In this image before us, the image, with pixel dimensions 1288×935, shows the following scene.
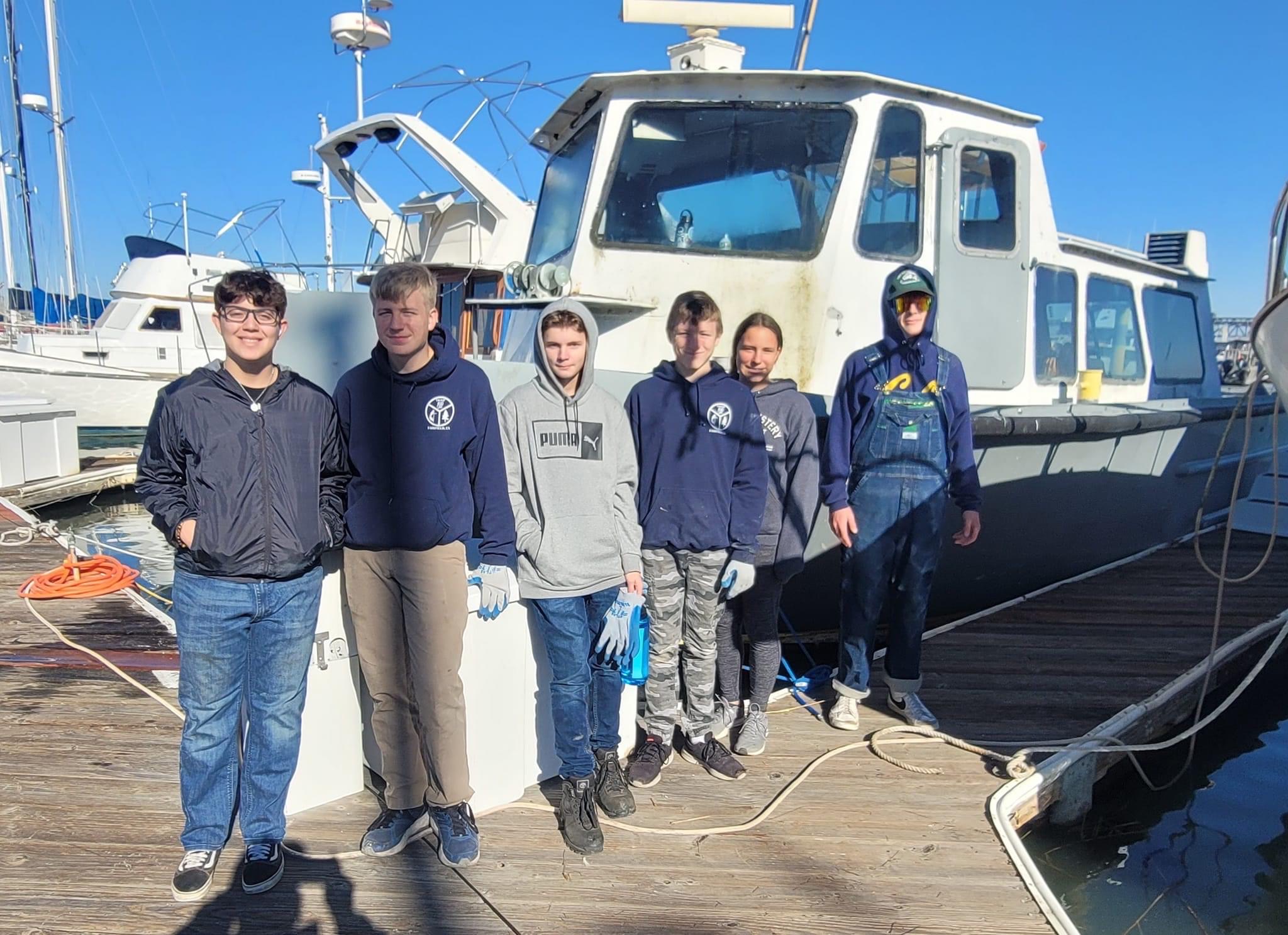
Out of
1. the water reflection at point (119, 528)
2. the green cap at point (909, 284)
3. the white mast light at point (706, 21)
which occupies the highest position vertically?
the white mast light at point (706, 21)

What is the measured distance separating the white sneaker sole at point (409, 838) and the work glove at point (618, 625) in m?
0.79

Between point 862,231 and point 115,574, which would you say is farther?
point 115,574

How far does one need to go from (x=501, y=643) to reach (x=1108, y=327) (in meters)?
5.12

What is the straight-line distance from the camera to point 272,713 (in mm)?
2604

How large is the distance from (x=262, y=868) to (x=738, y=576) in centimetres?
173

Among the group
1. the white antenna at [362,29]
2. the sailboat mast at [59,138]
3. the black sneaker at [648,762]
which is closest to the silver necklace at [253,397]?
the black sneaker at [648,762]

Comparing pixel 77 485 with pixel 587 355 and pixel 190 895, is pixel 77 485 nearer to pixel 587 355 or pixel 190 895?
pixel 190 895

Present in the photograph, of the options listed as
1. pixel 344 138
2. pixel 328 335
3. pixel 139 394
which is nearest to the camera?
pixel 328 335

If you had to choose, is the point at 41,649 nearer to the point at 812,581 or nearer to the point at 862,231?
the point at 812,581

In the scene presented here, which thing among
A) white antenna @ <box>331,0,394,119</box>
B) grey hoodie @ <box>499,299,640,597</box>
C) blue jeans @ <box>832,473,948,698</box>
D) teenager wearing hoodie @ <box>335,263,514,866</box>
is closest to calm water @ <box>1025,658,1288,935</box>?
blue jeans @ <box>832,473,948,698</box>

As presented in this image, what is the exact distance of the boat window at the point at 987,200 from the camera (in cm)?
502

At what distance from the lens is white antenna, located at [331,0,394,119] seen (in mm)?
16609

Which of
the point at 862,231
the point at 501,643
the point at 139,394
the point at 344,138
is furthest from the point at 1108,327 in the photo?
the point at 139,394

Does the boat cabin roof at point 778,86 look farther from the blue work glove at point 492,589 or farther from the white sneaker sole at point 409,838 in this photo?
the white sneaker sole at point 409,838
